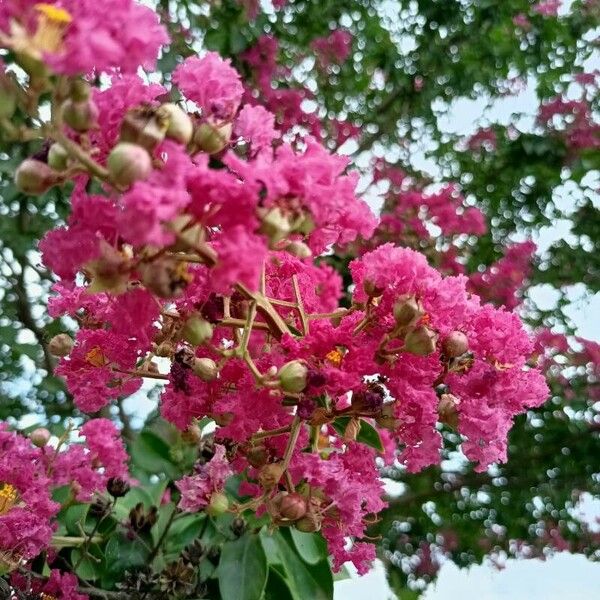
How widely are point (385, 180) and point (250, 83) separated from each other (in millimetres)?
770

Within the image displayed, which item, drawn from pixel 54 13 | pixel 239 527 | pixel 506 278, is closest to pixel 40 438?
pixel 239 527

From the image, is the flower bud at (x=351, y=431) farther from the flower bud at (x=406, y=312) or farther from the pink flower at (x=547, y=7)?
the pink flower at (x=547, y=7)

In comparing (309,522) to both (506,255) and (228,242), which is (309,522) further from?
(506,255)

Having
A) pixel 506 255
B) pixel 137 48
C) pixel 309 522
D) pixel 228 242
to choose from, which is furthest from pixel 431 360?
pixel 506 255

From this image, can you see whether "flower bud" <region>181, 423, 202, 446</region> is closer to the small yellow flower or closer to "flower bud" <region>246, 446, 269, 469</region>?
"flower bud" <region>246, 446, 269, 469</region>

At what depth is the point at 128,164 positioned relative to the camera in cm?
59

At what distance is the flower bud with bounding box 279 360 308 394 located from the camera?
78cm

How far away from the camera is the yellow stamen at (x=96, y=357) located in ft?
3.16

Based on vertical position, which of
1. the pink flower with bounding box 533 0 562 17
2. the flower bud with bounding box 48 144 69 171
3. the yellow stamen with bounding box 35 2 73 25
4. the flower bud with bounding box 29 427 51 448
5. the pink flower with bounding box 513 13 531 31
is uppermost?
the pink flower with bounding box 533 0 562 17

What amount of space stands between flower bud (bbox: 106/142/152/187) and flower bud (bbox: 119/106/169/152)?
0.02 meters

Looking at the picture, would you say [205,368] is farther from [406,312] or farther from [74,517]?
[74,517]

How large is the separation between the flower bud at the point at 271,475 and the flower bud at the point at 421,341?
0.20m

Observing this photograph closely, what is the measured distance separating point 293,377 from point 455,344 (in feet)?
0.64

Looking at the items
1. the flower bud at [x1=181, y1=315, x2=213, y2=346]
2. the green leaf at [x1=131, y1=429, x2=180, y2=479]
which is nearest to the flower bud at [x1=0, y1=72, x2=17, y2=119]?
the flower bud at [x1=181, y1=315, x2=213, y2=346]
